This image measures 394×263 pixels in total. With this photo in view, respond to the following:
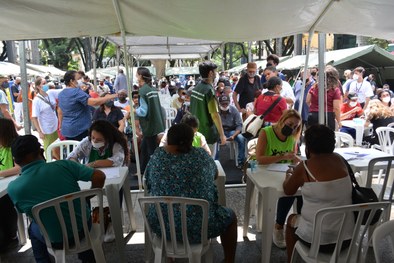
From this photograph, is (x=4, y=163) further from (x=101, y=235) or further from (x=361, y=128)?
(x=361, y=128)

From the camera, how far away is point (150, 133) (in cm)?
529

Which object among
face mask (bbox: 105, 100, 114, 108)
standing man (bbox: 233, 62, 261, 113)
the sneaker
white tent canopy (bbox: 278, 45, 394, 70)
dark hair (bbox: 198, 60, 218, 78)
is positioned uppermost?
white tent canopy (bbox: 278, 45, 394, 70)

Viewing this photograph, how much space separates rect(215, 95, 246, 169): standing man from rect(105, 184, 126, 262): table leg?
3302mm

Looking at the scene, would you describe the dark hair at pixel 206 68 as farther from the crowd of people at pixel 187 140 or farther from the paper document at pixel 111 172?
the paper document at pixel 111 172

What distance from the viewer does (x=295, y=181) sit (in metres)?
2.53

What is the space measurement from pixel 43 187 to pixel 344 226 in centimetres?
200

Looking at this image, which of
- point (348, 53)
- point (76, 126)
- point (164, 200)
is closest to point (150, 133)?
point (76, 126)

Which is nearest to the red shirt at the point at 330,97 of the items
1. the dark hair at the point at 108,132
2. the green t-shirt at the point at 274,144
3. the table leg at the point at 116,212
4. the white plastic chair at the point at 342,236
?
the green t-shirt at the point at 274,144

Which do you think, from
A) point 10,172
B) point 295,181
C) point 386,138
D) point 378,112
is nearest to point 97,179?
point 10,172

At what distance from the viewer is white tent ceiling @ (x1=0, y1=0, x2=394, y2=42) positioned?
330 cm

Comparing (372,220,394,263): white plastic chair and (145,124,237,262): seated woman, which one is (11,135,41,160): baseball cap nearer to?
(145,124,237,262): seated woman

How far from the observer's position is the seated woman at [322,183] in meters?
2.31

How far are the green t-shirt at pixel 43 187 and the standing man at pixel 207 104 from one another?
8.24ft

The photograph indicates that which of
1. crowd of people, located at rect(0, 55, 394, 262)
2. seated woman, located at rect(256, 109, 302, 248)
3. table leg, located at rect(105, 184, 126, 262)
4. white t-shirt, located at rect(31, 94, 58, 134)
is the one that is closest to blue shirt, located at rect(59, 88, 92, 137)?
crowd of people, located at rect(0, 55, 394, 262)
